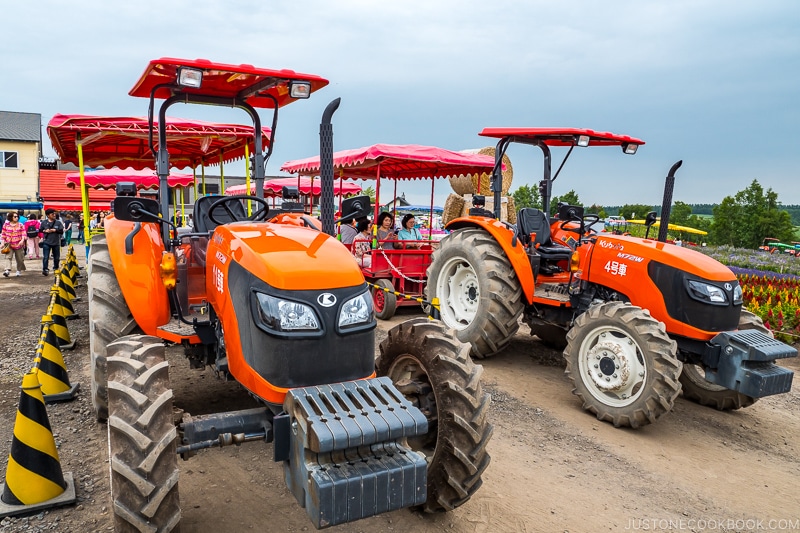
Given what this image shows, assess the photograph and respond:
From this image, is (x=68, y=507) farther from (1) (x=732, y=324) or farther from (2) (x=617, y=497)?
(1) (x=732, y=324)

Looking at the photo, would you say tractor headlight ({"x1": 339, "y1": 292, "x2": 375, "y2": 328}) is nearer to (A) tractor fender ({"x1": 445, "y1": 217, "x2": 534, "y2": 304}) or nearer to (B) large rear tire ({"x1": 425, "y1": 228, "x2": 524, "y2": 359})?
(B) large rear tire ({"x1": 425, "y1": 228, "x2": 524, "y2": 359})

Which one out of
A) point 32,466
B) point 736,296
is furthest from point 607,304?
point 32,466

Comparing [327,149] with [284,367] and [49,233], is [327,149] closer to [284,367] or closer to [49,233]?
[284,367]

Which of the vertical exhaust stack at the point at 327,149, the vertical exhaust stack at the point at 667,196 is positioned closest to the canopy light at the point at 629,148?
the vertical exhaust stack at the point at 667,196

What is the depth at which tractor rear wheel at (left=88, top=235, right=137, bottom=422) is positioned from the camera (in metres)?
3.59

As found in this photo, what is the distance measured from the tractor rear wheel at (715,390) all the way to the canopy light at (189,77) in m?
4.63

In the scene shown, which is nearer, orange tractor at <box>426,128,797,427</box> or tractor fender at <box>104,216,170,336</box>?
tractor fender at <box>104,216,170,336</box>

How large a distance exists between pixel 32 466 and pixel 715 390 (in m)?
5.41

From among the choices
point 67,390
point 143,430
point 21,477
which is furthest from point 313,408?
point 67,390

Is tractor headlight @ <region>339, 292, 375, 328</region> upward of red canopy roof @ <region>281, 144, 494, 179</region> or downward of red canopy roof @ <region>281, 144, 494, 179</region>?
downward

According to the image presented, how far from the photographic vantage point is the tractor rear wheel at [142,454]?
229cm

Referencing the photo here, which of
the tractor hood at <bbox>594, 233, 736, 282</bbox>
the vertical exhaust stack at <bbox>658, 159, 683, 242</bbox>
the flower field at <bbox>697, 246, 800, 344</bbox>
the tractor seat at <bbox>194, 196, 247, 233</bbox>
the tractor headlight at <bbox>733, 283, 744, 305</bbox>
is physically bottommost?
the flower field at <bbox>697, 246, 800, 344</bbox>

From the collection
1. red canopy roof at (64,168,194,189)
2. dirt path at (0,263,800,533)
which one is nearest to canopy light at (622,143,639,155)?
dirt path at (0,263,800,533)

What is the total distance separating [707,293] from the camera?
467 centimetres
